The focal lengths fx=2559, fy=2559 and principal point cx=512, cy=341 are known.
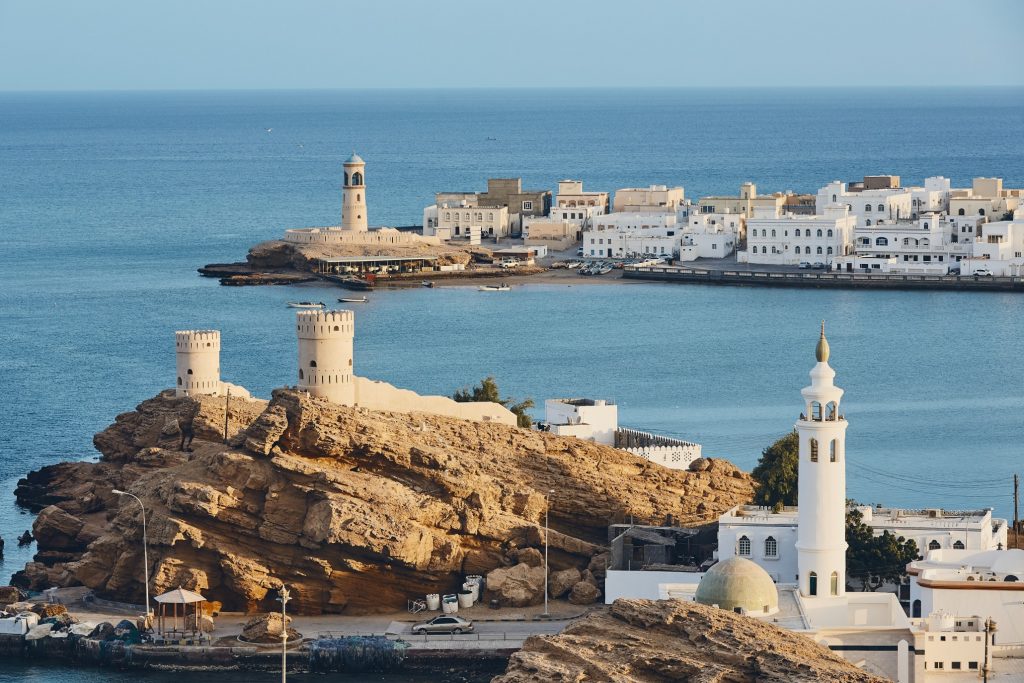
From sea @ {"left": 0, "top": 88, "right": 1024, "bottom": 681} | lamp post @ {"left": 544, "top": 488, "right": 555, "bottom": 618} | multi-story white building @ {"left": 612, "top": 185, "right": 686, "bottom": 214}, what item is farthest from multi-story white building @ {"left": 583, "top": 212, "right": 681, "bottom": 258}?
lamp post @ {"left": 544, "top": 488, "right": 555, "bottom": 618}

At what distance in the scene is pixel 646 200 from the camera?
106125mm

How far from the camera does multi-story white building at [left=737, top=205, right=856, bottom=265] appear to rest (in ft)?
307

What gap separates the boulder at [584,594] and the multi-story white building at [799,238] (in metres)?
54.8

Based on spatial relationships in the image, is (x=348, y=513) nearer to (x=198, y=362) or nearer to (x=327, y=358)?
(x=327, y=358)

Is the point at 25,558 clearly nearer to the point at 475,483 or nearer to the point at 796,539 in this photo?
the point at 475,483

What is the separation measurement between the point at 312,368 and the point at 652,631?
16.1 m

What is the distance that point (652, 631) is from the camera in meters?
27.0

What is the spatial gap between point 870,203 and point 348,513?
60888mm

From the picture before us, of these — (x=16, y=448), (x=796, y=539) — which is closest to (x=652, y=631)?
(x=796, y=539)

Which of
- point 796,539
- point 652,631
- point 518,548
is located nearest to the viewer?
point 652,631

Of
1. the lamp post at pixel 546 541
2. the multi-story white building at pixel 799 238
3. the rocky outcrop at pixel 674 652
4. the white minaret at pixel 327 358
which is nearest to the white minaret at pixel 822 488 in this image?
the lamp post at pixel 546 541

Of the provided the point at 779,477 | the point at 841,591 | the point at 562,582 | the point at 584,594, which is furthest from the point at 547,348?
the point at 841,591

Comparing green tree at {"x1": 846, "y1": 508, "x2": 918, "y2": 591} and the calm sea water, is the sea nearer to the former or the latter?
the calm sea water

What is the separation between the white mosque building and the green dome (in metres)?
0.01
